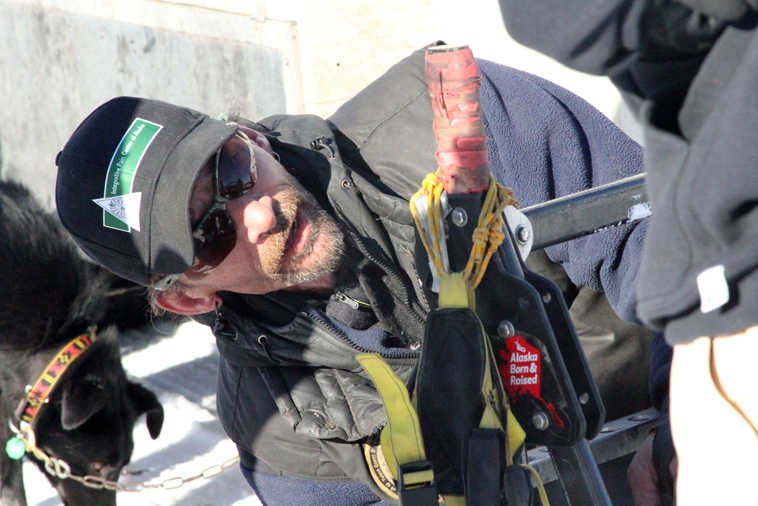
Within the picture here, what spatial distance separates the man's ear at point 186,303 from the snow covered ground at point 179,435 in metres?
0.91

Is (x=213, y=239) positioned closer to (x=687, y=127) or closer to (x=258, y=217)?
(x=258, y=217)

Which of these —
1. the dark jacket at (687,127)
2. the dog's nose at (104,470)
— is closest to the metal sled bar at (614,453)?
the dark jacket at (687,127)

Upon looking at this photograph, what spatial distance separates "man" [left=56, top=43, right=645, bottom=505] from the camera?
1.98m

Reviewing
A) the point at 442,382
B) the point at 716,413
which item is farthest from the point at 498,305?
the point at 716,413

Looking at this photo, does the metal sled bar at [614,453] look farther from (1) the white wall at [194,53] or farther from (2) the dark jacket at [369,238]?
(1) the white wall at [194,53]

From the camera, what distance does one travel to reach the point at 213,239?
6.83ft

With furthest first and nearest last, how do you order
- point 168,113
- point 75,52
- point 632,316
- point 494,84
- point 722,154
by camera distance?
1. point 75,52
2. point 494,84
3. point 168,113
4. point 632,316
5. point 722,154

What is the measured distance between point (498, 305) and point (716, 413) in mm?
520

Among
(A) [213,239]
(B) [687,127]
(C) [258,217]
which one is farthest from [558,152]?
(B) [687,127]

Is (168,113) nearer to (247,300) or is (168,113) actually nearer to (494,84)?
(247,300)

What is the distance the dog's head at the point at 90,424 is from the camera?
337 cm

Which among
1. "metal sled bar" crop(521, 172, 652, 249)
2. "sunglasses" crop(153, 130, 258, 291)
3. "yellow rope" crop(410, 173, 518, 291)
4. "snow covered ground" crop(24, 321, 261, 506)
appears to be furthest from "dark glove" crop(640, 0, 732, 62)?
"snow covered ground" crop(24, 321, 261, 506)

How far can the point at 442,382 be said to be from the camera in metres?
1.23

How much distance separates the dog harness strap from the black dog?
0.02 m
